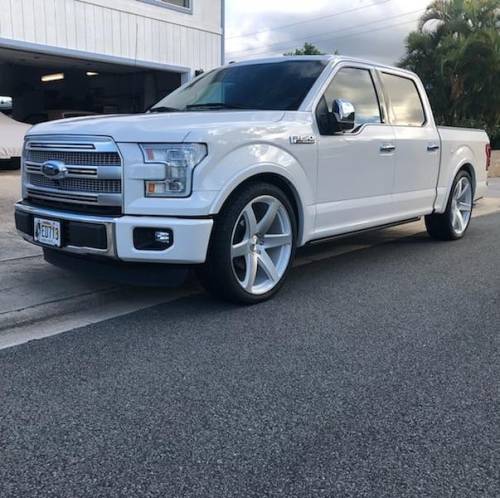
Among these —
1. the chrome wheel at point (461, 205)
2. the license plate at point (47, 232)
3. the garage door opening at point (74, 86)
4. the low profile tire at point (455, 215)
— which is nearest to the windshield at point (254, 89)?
the license plate at point (47, 232)

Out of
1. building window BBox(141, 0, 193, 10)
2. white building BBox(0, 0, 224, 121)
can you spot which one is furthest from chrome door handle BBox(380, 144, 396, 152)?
building window BBox(141, 0, 193, 10)

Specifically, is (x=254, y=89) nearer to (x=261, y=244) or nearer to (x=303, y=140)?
(x=303, y=140)

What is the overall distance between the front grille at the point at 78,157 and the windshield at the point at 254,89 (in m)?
1.34

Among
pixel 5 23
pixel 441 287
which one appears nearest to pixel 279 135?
pixel 441 287

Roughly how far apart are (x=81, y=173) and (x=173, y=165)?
70cm

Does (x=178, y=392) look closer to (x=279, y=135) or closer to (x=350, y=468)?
(x=350, y=468)

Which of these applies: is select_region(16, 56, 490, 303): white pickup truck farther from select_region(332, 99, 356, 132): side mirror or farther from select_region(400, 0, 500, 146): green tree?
select_region(400, 0, 500, 146): green tree

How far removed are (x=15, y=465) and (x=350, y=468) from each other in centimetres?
137

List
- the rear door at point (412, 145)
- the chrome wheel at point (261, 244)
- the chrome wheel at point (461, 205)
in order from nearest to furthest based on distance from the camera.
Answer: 1. the chrome wheel at point (261, 244)
2. the rear door at point (412, 145)
3. the chrome wheel at point (461, 205)

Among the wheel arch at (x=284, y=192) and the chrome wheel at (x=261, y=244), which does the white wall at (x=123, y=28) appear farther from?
the chrome wheel at (x=261, y=244)

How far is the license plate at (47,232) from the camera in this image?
4.45 m

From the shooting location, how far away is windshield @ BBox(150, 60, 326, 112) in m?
5.26

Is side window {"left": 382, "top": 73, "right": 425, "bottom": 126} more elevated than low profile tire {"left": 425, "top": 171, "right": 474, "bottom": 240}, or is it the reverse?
side window {"left": 382, "top": 73, "right": 425, "bottom": 126}

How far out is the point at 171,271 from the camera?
4289mm
